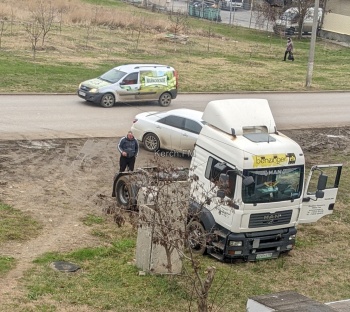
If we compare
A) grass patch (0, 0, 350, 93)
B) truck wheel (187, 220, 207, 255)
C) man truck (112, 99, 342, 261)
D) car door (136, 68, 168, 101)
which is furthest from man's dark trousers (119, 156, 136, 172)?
grass patch (0, 0, 350, 93)

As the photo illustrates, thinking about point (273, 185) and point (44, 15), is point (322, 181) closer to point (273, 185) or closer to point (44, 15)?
point (273, 185)

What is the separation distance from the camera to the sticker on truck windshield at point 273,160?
15.9m

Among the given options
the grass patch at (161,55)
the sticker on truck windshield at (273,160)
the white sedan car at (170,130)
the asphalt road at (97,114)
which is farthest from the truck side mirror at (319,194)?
the grass patch at (161,55)

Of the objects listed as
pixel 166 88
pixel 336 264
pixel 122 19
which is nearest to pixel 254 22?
pixel 122 19

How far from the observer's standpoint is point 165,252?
15.4 m

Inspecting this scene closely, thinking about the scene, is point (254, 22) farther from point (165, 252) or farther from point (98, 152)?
point (165, 252)

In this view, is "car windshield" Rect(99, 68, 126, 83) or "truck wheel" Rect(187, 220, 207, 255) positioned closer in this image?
"truck wheel" Rect(187, 220, 207, 255)

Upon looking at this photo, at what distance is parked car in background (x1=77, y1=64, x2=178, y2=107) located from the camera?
30.4 meters

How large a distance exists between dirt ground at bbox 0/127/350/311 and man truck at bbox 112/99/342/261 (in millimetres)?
1828

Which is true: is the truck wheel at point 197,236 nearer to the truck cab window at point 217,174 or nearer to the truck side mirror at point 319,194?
the truck cab window at point 217,174

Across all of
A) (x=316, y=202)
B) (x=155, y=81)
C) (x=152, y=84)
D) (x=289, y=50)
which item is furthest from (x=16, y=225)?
(x=289, y=50)

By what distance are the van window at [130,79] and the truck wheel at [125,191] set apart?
1186 cm

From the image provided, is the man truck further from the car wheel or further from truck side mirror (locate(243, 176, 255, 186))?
the car wheel

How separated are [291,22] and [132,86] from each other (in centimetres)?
3459
